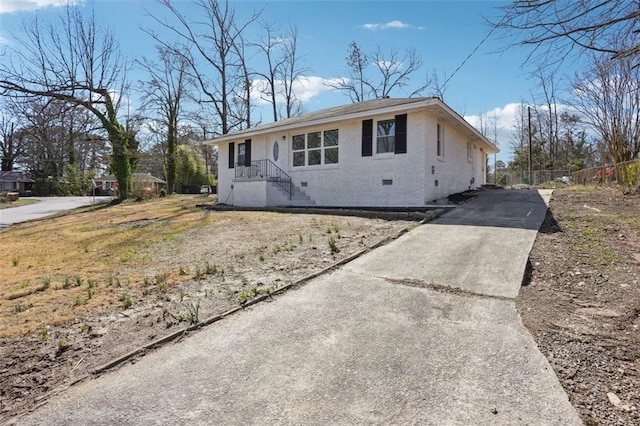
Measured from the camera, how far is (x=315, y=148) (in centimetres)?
1343

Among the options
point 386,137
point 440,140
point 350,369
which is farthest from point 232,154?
point 350,369

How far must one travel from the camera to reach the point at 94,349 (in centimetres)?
296

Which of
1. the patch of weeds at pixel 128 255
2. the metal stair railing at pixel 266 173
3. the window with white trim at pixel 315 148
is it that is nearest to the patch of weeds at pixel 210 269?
the patch of weeds at pixel 128 255

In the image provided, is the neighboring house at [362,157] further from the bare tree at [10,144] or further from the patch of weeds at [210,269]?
the bare tree at [10,144]

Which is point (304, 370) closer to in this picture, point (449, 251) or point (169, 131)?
point (449, 251)

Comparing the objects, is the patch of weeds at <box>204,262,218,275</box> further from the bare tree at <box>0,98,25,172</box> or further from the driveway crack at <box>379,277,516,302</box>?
the bare tree at <box>0,98,25,172</box>

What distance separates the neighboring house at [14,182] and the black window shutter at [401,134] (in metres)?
54.6

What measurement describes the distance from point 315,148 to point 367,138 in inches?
98.0

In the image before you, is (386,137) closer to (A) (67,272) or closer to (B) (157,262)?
(B) (157,262)

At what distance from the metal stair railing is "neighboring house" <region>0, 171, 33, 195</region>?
153 ft

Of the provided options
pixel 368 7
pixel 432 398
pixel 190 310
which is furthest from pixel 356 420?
pixel 368 7

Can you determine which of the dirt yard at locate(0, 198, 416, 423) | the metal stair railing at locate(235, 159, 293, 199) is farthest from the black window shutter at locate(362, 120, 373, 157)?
the metal stair railing at locate(235, 159, 293, 199)

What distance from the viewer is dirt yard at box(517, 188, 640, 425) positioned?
7.52 ft

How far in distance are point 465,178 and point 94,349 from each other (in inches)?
625
